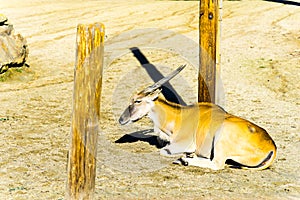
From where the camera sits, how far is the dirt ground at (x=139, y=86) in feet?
24.4

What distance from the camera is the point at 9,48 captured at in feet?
42.8

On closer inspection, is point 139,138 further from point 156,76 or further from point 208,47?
point 156,76

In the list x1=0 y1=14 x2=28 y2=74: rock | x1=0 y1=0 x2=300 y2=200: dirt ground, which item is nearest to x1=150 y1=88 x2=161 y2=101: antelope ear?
x1=0 y1=0 x2=300 y2=200: dirt ground

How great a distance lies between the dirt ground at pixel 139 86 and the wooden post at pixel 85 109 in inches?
37.1

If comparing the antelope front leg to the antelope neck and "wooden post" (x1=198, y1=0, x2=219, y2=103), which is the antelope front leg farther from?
"wooden post" (x1=198, y1=0, x2=219, y2=103)

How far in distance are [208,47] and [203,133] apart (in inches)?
66.9

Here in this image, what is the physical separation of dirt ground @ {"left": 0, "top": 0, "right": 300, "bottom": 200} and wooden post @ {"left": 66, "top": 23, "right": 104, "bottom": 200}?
3.09ft

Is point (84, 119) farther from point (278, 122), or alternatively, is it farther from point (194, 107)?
point (278, 122)

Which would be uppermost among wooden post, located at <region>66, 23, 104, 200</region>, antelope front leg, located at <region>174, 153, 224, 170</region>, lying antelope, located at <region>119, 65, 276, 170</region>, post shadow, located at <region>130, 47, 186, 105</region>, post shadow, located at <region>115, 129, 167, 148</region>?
wooden post, located at <region>66, 23, 104, 200</region>

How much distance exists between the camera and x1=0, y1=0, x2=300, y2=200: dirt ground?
7426 mm

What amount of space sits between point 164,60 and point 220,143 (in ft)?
21.1

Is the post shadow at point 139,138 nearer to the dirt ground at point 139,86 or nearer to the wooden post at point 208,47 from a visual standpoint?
the dirt ground at point 139,86

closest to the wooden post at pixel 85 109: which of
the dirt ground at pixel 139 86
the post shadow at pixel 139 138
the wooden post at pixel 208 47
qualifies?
the dirt ground at pixel 139 86

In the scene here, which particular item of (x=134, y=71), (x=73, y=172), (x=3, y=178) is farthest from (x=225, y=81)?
(x=73, y=172)
